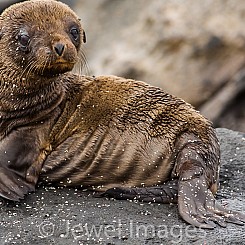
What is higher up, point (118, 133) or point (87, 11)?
point (87, 11)

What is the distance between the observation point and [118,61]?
43.1ft

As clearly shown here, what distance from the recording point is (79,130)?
7.60 metres

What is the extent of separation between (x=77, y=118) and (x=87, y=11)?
6.86m

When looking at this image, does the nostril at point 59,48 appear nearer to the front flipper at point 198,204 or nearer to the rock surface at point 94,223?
the rock surface at point 94,223

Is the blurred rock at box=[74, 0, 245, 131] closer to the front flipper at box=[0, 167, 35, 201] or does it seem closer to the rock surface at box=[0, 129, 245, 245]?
the rock surface at box=[0, 129, 245, 245]

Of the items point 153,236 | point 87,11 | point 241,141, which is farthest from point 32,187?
point 87,11

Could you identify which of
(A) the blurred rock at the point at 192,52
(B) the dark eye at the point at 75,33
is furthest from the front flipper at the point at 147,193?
(A) the blurred rock at the point at 192,52

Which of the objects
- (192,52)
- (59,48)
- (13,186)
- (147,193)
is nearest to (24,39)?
(59,48)

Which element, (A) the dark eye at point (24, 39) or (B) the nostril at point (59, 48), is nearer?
(B) the nostril at point (59, 48)

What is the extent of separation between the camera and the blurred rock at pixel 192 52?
12.6 meters

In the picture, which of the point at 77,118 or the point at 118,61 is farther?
the point at 118,61

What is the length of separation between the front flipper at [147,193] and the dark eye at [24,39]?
1.31 meters

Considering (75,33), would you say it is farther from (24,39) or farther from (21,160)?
(21,160)

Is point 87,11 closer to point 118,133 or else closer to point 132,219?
point 118,133
